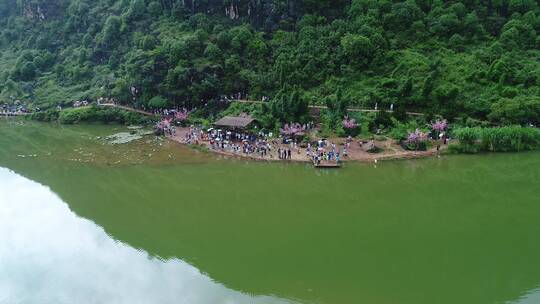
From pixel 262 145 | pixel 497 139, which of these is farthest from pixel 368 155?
pixel 497 139

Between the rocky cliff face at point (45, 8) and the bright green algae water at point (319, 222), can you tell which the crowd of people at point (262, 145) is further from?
the rocky cliff face at point (45, 8)

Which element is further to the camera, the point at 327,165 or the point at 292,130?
the point at 292,130

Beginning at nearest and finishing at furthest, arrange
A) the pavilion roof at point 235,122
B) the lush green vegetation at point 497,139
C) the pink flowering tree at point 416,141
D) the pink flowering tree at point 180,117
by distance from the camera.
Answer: the lush green vegetation at point 497,139 < the pink flowering tree at point 416,141 < the pavilion roof at point 235,122 < the pink flowering tree at point 180,117

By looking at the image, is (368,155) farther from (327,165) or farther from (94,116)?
(94,116)

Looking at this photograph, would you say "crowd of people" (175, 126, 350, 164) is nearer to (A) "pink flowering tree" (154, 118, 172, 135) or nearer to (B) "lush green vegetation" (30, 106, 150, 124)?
(A) "pink flowering tree" (154, 118, 172, 135)

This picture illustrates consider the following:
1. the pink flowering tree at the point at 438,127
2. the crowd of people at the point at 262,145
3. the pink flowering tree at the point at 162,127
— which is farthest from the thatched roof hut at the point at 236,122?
the pink flowering tree at the point at 438,127

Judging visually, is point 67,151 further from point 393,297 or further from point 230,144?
point 393,297
